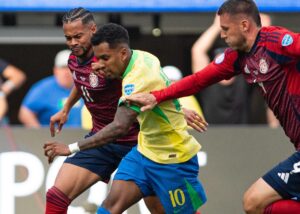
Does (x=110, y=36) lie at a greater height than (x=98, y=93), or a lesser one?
greater

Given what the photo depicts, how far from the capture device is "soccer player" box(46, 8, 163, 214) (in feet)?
29.3

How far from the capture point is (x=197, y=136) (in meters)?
10.7

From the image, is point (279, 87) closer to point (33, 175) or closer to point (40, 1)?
point (33, 175)

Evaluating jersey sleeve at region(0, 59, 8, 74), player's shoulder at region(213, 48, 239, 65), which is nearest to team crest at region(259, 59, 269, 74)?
player's shoulder at region(213, 48, 239, 65)

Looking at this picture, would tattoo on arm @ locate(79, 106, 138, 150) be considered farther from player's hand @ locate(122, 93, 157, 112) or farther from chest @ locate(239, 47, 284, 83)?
chest @ locate(239, 47, 284, 83)

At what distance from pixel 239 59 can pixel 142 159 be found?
43.9 inches

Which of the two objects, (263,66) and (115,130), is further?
(115,130)

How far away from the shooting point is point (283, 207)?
27.1 ft

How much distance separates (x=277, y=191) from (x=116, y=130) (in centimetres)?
120

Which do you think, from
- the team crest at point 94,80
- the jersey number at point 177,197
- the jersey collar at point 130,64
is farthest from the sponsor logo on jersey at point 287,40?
the team crest at point 94,80

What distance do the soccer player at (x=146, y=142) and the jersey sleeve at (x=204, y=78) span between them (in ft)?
0.53

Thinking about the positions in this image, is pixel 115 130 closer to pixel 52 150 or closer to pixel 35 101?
pixel 52 150

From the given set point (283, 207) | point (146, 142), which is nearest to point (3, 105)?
point (146, 142)

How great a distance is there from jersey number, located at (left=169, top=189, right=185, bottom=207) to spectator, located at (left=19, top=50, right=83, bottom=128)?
2765 mm
